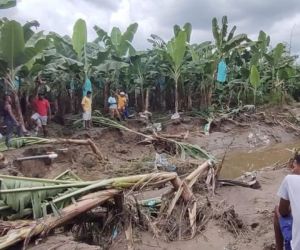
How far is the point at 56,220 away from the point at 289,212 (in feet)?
7.66

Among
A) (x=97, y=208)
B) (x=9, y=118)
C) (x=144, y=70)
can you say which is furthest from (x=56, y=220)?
(x=144, y=70)

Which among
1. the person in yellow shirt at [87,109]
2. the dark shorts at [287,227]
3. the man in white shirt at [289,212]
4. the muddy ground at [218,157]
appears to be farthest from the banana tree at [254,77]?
the dark shorts at [287,227]

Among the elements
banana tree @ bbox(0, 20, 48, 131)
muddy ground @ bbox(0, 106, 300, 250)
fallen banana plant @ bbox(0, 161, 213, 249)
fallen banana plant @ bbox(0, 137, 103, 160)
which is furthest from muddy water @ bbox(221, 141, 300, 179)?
fallen banana plant @ bbox(0, 161, 213, 249)

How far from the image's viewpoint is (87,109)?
48.9 ft

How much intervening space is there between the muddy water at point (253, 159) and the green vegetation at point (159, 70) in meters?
3.55

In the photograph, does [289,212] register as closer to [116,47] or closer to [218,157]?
[218,157]

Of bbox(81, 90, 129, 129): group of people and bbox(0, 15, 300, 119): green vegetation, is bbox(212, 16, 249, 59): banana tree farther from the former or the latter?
bbox(81, 90, 129, 129): group of people

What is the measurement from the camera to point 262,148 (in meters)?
16.3

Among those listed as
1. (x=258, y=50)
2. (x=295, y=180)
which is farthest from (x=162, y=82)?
(x=295, y=180)

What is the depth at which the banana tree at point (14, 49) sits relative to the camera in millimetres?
10945

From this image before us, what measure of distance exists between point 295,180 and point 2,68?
9940 millimetres

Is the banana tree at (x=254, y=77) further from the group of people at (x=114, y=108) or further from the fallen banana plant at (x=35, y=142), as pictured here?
the fallen banana plant at (x=35, y=142)

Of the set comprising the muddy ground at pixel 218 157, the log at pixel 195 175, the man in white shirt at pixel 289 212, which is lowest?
the muddy ground at pixel 218 157

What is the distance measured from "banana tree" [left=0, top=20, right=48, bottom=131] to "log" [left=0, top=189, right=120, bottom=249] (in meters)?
6.93
